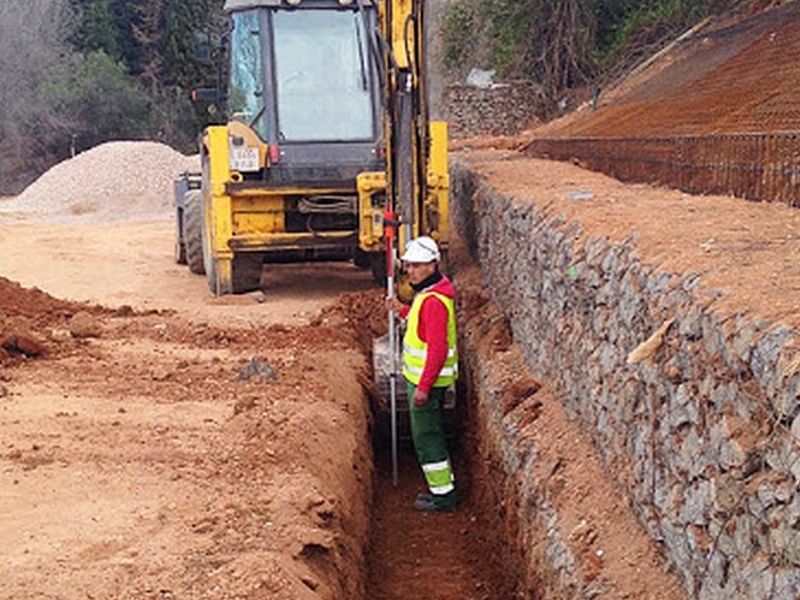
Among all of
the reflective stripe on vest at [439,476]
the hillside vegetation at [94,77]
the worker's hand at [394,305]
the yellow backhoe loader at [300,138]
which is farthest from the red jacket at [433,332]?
the hillside vegetation at [94,77]

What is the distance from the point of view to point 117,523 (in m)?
5.84

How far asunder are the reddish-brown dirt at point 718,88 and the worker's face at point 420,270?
3230mm

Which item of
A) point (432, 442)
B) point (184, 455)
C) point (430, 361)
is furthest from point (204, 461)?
point (432, 442)

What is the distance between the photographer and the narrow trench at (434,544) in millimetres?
7461

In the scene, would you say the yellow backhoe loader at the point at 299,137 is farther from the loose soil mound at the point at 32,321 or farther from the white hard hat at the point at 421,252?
the white hard hat at the point at 421,252

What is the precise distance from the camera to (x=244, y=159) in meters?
12.6

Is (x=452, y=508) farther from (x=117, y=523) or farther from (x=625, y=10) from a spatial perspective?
(x=625, y=10)

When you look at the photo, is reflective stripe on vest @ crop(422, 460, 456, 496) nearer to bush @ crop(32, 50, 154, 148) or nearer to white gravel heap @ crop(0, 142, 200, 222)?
white gravel heap @ crop(0, 142, 200, 222)

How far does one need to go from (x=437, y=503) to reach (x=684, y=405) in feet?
15.0

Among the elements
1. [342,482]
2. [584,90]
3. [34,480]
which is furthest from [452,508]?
[584,90]

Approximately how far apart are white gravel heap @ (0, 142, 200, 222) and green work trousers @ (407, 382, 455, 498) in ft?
75.4

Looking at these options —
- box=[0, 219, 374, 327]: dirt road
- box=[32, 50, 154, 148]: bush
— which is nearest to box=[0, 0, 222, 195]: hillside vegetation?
box=[32, 50, 154, 148]: bush

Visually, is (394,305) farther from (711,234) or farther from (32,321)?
(32,321)

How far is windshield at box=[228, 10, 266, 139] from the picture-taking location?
12.8 m
